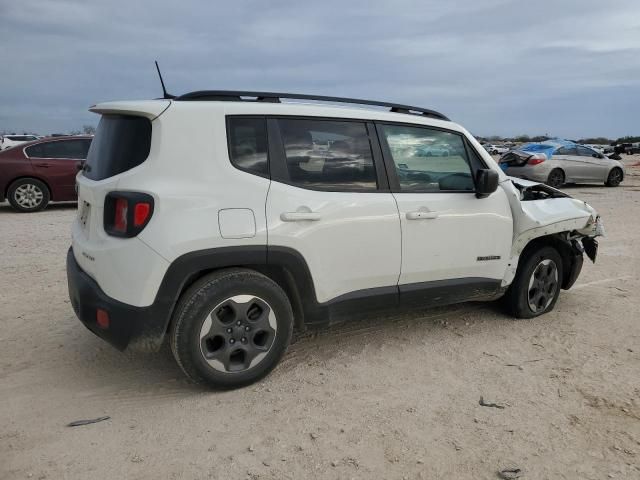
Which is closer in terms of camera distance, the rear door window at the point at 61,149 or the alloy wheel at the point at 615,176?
the rear door window at the point at 61,149

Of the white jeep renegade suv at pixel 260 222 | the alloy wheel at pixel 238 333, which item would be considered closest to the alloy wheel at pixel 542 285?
the white jeep renegade suv at pixel 260 222

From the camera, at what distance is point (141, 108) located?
3131mm

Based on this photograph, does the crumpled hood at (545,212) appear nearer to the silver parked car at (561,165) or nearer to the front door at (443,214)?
the front door at (443,214)

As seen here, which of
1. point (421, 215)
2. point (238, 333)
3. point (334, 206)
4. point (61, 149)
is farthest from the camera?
point (61, 149)

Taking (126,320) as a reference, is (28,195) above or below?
above

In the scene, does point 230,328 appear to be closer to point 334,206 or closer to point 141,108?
point 334,206

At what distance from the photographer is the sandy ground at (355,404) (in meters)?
2.65

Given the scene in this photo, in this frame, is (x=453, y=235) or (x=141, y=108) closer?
(x=141, y=108)

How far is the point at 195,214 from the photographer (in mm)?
3037

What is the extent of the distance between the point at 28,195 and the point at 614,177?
56.7ft

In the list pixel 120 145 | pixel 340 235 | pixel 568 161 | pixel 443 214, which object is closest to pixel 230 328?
pixel 340 235

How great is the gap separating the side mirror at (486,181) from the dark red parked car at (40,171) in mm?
8843

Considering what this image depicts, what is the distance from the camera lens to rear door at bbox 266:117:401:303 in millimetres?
3330

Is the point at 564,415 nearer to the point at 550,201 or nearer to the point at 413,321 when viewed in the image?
the point at 413,321
